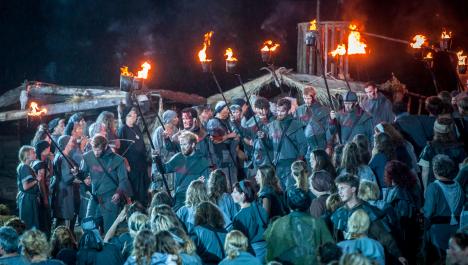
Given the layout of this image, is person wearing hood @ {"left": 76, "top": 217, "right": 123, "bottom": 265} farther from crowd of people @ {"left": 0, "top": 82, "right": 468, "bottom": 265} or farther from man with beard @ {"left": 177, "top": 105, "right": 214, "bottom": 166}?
man with beard @ {"left": 177, "top": 105, "right": 214, "bottom": 166}

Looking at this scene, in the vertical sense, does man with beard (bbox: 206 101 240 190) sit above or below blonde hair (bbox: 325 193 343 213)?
above

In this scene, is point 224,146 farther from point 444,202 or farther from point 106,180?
point 444,202

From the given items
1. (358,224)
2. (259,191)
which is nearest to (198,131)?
(259,191)

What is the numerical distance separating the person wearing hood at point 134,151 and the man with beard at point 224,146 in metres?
1.59

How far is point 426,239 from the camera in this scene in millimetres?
9164

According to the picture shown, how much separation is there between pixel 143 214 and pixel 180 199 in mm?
2691

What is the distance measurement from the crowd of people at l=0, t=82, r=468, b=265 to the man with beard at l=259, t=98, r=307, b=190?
0.03 m

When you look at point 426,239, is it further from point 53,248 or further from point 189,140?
point 53,248

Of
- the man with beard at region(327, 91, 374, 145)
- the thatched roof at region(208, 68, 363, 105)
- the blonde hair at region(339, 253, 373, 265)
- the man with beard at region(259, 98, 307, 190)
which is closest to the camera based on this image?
the blonde hair at region(339, 253, 373, 265)

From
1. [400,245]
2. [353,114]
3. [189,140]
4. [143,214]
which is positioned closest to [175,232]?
[143,214]

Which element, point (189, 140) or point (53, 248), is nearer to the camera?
point (53, 248)

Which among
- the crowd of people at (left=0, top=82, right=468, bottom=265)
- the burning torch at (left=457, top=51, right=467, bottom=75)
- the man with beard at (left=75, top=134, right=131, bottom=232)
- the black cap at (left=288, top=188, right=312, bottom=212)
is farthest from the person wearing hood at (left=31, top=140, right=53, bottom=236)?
the burning torch at (left=457, top=51, right=467, bottom=75)

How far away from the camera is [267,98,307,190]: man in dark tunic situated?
40.9 feet

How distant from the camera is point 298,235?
301 inches
